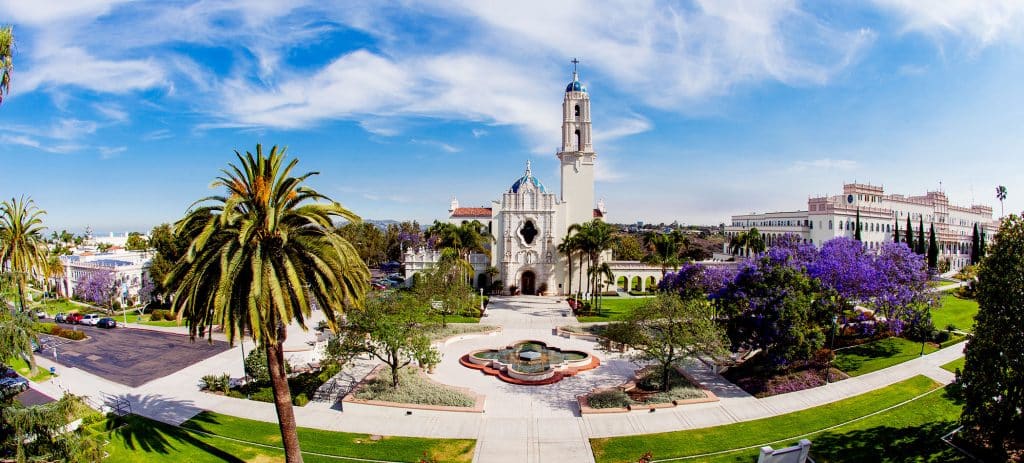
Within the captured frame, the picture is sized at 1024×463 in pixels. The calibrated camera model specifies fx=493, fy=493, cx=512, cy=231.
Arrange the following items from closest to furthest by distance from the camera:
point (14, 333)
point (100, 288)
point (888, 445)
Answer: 1. point (14, 333)
2. point (888, 445)
3. point (100, 288)

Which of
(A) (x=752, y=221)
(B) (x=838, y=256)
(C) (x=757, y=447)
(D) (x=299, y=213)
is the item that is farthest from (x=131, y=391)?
(A) (x=752, y=221)

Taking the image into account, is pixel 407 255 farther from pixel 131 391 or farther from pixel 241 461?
pixel 241 461

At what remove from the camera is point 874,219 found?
74.4 m

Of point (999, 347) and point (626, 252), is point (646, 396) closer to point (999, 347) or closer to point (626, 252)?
point (999, 347)

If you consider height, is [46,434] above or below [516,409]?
above

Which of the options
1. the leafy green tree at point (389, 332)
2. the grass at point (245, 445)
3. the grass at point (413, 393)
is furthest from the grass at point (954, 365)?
the leafy green tree at point (389, 332)

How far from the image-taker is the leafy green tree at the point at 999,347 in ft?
47.0

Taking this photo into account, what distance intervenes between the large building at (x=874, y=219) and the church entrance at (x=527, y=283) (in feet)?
122

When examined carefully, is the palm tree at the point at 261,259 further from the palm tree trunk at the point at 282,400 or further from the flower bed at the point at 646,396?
the flower bed at the point at 646,396

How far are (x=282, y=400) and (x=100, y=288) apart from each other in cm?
4750

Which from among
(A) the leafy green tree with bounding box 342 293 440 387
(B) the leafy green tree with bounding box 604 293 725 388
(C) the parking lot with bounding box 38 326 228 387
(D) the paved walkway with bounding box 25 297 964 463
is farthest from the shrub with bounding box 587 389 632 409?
(C) the parking lot with bounding box 38 326 228 387

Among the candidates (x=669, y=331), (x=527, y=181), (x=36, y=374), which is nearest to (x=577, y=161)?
(x=527, y=181)

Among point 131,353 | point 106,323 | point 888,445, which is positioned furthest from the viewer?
point 106,323

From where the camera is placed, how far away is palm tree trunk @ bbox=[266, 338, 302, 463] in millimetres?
16156
